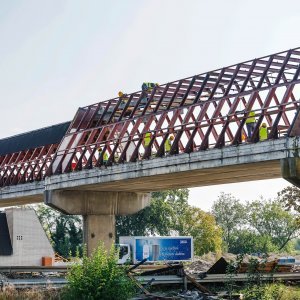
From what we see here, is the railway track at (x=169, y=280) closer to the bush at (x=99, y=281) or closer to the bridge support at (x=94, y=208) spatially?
the bush at (x=99, y=281)

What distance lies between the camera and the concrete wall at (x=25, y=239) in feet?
203

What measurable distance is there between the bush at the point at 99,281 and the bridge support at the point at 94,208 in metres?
13.9

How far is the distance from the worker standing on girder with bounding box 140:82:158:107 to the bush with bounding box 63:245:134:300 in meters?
12.7

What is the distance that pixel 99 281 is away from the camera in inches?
935

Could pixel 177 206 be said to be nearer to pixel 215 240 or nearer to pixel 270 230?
pixel 215 240

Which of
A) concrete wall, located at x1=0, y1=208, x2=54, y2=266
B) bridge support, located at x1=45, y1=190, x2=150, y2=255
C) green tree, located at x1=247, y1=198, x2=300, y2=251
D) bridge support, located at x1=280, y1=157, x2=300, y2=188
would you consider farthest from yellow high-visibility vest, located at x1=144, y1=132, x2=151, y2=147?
green tree, located at x1=247, y1=198, x2=300, y2=251

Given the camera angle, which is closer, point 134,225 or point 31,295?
point 31,295

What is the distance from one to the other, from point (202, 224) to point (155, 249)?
46.9 metres

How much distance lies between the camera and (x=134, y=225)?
9419 centimetres

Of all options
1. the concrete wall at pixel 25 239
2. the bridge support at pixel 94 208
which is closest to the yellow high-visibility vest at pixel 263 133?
the bridge support at pixel 94 208

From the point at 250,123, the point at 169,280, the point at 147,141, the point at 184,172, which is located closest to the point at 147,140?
the point at 147,141

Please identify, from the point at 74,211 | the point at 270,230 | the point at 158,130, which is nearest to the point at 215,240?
the point at 270,230

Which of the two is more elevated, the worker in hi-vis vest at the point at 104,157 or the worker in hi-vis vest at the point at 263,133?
the worker in hi-vis vest at the point at 104,157

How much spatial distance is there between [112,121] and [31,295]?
14.2 meters
